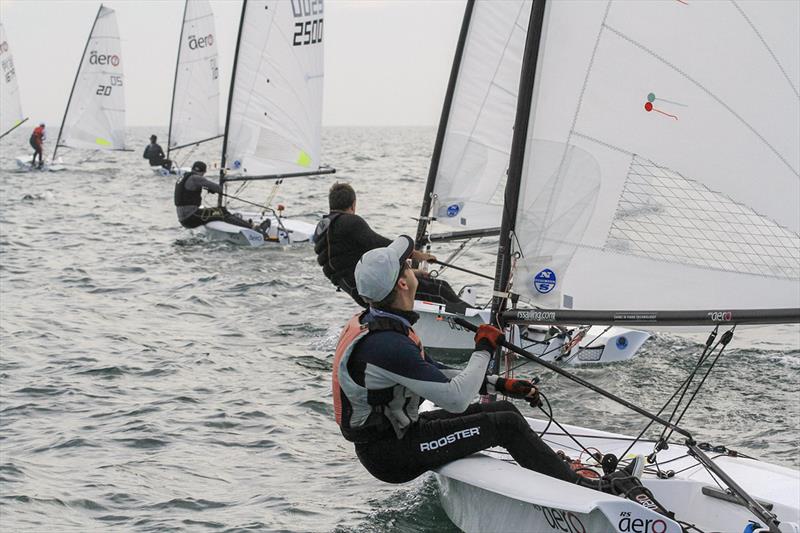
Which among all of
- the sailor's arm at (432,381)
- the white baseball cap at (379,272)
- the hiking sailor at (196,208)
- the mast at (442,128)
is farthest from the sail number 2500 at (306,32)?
the sailor's arm at (432,381)

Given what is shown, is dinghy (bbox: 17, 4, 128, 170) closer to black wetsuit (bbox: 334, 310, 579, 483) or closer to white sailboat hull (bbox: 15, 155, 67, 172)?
white sailboat hull (bbox: 15, 155, 67, 172)

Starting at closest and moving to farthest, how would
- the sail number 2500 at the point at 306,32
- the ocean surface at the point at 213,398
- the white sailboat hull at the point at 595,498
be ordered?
the white sailboat hull at the point at 595,498, the ocean surface at the point at 213,398, the sail number 2500 at the point at 306,32

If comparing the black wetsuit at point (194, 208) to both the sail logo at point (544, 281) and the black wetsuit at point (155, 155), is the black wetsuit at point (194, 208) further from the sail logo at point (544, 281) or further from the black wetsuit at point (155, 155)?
the black wetsuit at point (155, 155)

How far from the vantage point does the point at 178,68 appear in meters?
28.6

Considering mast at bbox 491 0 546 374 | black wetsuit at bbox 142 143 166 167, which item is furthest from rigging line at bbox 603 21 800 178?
black wetsuit at bbox 142 143 166 167

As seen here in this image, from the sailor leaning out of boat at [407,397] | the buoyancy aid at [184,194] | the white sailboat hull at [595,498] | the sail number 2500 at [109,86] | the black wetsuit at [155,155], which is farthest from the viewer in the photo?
the black wetsuit at [155,155]

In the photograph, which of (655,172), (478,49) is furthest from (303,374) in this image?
(655,172)

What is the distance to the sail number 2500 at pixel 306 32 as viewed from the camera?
56.3 feet

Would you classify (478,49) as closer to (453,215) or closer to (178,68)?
(453,215)

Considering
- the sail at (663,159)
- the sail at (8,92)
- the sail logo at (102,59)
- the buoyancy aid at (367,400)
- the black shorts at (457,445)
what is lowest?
the black shorts at (457,445)


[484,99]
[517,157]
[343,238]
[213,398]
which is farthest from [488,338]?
[484,99]

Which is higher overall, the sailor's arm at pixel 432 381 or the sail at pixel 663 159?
the sail at pixel 663 159

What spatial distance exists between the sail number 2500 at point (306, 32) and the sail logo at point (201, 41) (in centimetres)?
1070

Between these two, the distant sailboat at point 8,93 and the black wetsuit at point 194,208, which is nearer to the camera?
the black wetsuit at point 194,208
